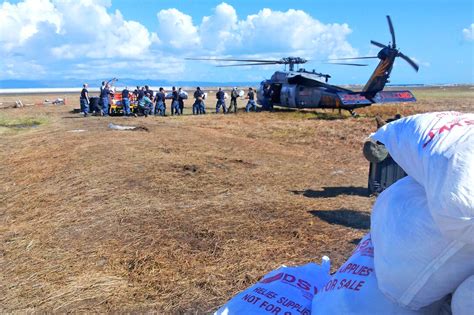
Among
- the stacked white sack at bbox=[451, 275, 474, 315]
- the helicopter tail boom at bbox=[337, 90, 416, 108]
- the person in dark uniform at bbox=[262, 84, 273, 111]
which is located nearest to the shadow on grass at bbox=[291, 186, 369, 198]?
the stacked white sack at bbox=[451, 275, 474, 315]

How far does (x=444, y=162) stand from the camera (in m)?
1.80

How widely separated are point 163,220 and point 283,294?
132 inches

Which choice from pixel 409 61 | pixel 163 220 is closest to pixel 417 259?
pixel 163 220

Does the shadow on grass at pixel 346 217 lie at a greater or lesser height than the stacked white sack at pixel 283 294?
lesser

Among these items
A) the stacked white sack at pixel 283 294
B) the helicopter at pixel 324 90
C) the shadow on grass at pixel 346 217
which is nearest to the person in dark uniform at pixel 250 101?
the helicopter at pixel 324 90

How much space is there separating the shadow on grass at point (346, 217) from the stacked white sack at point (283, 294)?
268 centimetres

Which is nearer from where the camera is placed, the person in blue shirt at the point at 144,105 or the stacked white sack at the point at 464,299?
the stacked white sack at the point at 464,299

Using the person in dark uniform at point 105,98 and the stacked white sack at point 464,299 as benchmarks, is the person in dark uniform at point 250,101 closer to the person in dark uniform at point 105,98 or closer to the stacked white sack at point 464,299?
the person in dark uniform at point 105,98

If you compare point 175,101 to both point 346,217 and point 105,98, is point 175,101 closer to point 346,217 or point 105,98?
point 105,98

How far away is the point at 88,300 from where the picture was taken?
369 centimetres

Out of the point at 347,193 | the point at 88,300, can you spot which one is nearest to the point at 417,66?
the point at 347,193

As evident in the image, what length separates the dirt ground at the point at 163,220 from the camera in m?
3.88

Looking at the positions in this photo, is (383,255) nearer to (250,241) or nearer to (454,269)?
(454,269)

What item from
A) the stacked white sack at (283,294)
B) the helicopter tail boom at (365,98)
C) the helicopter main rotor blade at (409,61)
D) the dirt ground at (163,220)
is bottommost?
the dirt ground at (163,220)
